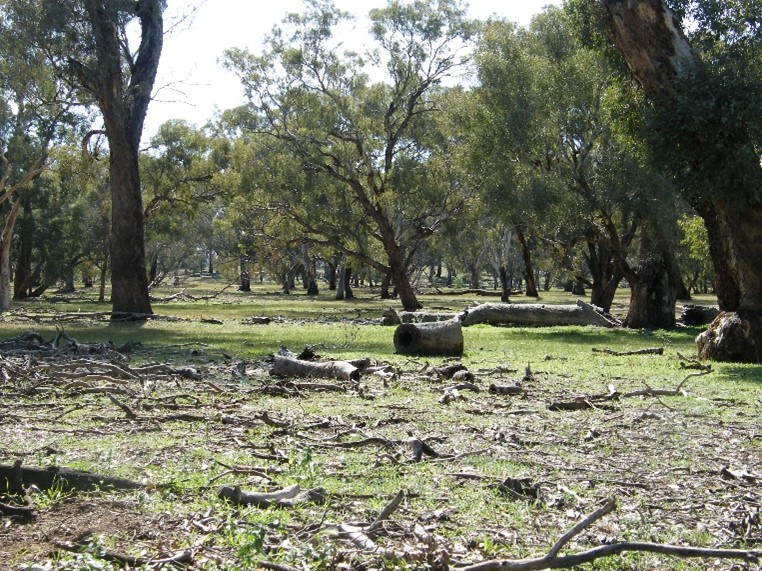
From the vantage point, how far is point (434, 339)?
16516mm

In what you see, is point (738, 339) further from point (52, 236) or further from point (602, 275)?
point (52, 236)

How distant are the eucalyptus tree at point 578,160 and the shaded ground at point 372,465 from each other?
44.3 feet

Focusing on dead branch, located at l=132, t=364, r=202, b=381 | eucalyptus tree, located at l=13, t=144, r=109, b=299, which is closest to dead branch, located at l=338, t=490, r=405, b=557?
dead branch, located at l=132, t=364, r=202, b=381

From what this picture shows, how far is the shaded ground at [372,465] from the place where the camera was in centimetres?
471

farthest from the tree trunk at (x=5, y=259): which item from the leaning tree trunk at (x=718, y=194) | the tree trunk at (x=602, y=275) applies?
the leaning tree trunk at (x=718, y=194)

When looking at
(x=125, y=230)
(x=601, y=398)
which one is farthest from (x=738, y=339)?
(x=125, y=230)

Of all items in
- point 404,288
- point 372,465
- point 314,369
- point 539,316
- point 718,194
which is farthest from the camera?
point 404,288

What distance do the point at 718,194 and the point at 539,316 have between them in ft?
39.3

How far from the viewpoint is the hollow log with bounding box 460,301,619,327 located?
87.0 ft

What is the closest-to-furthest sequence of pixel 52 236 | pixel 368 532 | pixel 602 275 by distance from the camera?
1. pixel 368 532
2. pixel 602 275
3. pixel 52 236

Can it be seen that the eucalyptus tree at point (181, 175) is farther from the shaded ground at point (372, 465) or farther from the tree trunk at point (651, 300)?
the shaded ground at point (372, 465)

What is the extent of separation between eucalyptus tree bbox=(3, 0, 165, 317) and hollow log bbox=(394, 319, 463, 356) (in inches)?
562

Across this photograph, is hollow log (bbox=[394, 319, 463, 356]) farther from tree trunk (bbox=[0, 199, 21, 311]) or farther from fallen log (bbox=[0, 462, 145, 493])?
tree trunk (bbox=[0, 199, 21, 311])

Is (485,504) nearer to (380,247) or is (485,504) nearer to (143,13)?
(143,13)
